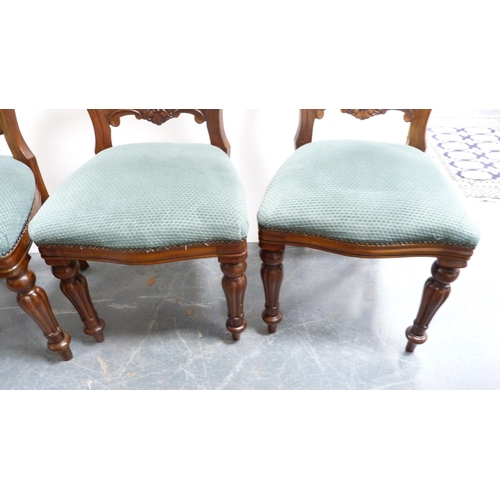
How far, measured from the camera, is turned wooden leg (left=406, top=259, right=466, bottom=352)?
0.91 meters

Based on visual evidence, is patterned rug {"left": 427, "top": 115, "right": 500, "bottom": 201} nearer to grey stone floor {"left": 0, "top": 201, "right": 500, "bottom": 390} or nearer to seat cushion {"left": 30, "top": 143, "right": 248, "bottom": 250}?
grey stone floor {"left": 0, "top": 201, "right": 500, "bottom": 390}

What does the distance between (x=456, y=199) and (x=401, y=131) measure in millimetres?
461

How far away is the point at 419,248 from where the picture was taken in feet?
2.77

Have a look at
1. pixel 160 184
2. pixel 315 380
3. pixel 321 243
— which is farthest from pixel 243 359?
pixel 160 184

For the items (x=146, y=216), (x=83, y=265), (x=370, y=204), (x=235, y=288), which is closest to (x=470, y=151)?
(x=370, y=204)

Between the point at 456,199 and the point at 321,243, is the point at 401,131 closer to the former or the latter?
the point at 456,199

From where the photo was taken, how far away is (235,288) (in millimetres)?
985

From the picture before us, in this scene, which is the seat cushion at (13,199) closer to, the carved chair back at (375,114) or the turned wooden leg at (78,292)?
the turned wooden leg at (78,292)

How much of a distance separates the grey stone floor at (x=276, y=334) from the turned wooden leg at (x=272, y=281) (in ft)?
0.23

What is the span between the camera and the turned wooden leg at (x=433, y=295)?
35.8 inches

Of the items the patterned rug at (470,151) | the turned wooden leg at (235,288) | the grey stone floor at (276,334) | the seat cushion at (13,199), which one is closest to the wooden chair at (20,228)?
the seat cushion at (13,199)

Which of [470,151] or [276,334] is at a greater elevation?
[470,151]

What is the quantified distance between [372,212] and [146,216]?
50cm

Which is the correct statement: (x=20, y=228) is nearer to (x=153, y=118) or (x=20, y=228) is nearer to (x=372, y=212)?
(x=153, y=118)
